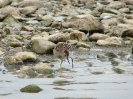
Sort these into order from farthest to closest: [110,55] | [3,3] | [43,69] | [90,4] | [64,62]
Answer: [90,4] < [3,3] < [110,55] < [64,62] < [43,69]

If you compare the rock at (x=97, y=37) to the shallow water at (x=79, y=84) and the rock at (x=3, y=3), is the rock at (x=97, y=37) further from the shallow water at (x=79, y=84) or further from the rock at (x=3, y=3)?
the rock at (x=3, y=3)

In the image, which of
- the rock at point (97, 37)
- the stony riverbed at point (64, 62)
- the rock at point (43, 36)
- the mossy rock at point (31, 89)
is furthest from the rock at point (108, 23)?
the mossy rock at point (31, 89)

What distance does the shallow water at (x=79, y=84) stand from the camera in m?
7.79

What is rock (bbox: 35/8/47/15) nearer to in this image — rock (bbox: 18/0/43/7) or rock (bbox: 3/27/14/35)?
rock (bbox: 18/0/43/7)

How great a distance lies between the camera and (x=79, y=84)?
861 centimetres

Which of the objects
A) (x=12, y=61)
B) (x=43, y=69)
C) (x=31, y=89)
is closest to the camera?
(x=31, y=89)

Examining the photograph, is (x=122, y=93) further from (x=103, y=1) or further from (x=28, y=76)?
(x=103, y=1)

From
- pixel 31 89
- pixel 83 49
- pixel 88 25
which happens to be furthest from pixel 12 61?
pixel 88 25

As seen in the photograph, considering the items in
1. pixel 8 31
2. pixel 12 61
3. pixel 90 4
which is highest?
pixel 12 61

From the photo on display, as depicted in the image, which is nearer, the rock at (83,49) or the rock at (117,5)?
the rock at (83,49)

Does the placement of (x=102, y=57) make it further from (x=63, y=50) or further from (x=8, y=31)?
(x=8, y=31)

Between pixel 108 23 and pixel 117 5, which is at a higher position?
pixel 108 23

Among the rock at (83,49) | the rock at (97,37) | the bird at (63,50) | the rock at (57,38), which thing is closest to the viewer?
the bird at (63,50)

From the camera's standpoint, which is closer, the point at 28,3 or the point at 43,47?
the point at 43,47
